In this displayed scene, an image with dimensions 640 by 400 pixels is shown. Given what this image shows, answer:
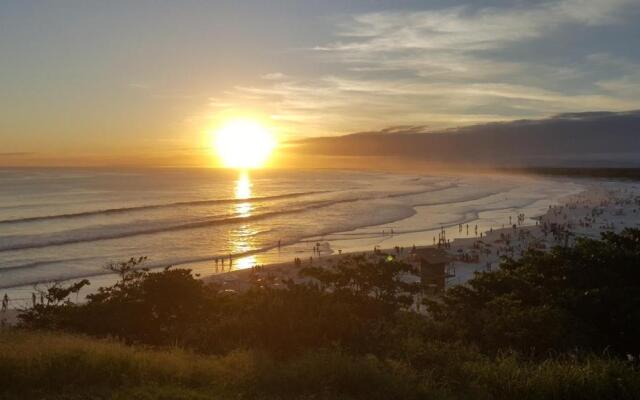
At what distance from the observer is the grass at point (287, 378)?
747cm

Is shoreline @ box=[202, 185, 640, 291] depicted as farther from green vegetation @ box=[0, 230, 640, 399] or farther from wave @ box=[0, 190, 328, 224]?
wave @ box=[0, 190, 328, 224]

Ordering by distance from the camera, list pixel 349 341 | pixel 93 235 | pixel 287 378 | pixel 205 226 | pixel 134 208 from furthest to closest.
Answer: pixel 134 208 < pixel 205 226 < pixel 93 235 < pixel 349 341 < pixel 287 378

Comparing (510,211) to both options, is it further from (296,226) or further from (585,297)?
(585,297)

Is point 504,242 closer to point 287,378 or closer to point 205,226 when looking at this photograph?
point 205,226

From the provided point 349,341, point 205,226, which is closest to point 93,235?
point 205,226

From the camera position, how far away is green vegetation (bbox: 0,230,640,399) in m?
7.64

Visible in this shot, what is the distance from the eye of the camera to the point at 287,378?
7.88 m

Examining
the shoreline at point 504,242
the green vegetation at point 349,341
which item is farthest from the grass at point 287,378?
the shoreline at point 504,242

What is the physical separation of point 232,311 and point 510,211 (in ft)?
179

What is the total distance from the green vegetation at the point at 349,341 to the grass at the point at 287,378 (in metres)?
0.02

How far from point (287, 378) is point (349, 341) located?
2.14m

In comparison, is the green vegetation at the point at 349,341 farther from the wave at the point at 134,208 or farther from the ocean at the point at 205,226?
the wave at the point at 134,208

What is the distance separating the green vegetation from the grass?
2cm

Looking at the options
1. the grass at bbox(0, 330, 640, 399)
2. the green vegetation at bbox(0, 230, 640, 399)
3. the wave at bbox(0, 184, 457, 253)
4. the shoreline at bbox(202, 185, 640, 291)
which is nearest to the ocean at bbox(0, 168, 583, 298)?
the wave at bbox(0, 184, 457, 253)
